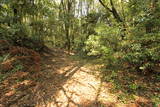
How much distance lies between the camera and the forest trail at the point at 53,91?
3.00 meters

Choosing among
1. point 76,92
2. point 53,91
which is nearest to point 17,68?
point 53,91

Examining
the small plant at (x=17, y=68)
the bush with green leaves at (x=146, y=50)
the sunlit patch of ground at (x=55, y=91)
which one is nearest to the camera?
the sunlit patch of ground at (x=55, y=91)

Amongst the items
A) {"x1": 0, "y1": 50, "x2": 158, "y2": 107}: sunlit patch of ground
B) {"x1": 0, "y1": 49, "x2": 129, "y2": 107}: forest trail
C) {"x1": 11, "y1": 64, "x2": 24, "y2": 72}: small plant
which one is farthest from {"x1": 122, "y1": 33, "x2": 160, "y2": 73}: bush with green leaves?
{"x1": 11, "y1": 64, "x2": 24, "y2": 72}: small plant

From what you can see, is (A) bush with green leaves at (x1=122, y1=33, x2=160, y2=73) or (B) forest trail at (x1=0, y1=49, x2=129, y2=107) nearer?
(B) forest trail at (x1=0, y1=49, x2=129, y2=107)

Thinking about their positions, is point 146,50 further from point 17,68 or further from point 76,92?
point 17,68

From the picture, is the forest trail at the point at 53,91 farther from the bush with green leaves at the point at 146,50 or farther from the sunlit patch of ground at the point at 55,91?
the bush with green leaves at the point at 146,50

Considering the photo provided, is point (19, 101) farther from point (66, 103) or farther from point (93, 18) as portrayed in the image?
point (93, 18)

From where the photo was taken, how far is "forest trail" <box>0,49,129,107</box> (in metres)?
3.00

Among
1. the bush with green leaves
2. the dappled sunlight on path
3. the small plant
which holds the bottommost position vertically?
the dappled sunlight on path

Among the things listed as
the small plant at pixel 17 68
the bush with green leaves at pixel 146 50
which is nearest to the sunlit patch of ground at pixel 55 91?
the small plant at pixel 17 68

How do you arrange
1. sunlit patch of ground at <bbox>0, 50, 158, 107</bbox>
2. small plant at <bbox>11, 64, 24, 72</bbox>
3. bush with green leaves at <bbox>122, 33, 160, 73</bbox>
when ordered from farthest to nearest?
small plant at <bbox>11, 64, 24, 72</bbox>
bush with green leaves at <bbox>122, 33, 160, 73</bbox>
sunlit patch of ground at <bbox>0, 50, 158, 107</bbox>

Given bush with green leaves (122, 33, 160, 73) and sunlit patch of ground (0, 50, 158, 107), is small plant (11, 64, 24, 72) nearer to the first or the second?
sunlit patch of ground (0, 50, 158, 107)

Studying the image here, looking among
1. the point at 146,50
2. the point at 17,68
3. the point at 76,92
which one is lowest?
the point at 76,92

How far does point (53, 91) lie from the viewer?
3.54 meters
